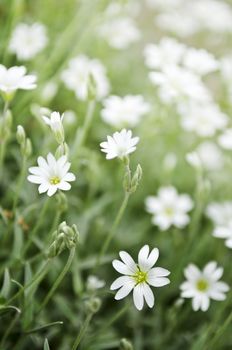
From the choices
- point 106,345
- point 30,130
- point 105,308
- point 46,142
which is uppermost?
point 46,142

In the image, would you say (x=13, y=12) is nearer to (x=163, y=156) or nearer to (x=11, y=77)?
(x=11, y=77)

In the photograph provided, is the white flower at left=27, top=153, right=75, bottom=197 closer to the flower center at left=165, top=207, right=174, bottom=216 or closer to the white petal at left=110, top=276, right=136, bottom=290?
the white petal at left=110, top=276, right=136, bottom=290

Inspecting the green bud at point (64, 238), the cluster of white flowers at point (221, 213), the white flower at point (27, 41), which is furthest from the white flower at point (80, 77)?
the green bud at point (64, 238)

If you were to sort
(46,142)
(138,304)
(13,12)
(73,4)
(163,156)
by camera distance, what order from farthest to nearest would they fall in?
(73,4) < (163,156) < (13,12) < (46,142) < (138,304)

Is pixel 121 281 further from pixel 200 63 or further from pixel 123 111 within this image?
pixel 200 63

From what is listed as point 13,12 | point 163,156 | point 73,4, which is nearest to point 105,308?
point 163,156

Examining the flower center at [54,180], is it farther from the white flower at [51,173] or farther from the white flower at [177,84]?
the white flower at [177,84]
